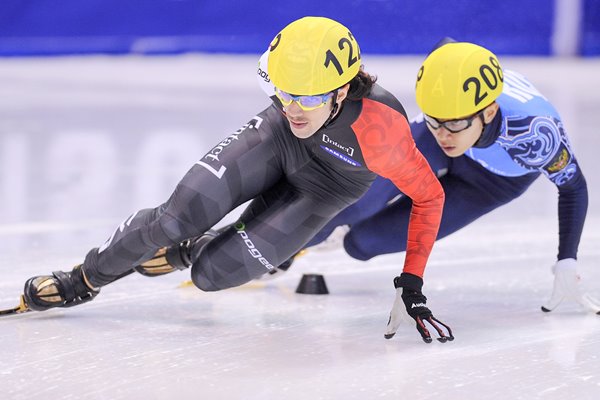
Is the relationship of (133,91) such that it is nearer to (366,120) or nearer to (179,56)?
(179,56)

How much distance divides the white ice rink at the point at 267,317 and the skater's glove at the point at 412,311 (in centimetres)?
5

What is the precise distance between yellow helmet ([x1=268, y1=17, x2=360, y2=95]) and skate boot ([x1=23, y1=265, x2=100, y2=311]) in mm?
1040

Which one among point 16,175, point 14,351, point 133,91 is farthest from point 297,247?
point 133,91

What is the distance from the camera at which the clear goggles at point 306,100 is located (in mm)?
3225

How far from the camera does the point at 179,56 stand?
13.9 metres

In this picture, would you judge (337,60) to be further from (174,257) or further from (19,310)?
(19,310)

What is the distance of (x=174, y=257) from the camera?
374 cm

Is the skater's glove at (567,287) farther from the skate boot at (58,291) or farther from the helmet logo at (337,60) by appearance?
the skate boot at (58,291)

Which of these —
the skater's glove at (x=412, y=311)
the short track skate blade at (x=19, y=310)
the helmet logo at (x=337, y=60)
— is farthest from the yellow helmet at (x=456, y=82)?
the short track skate blade at (x=19, y=310)

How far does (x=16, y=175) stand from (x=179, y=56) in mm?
7782

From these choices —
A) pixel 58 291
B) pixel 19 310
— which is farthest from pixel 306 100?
pixel 19 310

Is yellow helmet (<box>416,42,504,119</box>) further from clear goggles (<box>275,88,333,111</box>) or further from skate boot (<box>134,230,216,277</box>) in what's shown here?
skate boot (<box>134,230,216,277</box>)

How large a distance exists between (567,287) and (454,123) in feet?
2.60

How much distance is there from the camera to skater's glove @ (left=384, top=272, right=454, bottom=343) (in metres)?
3.40
